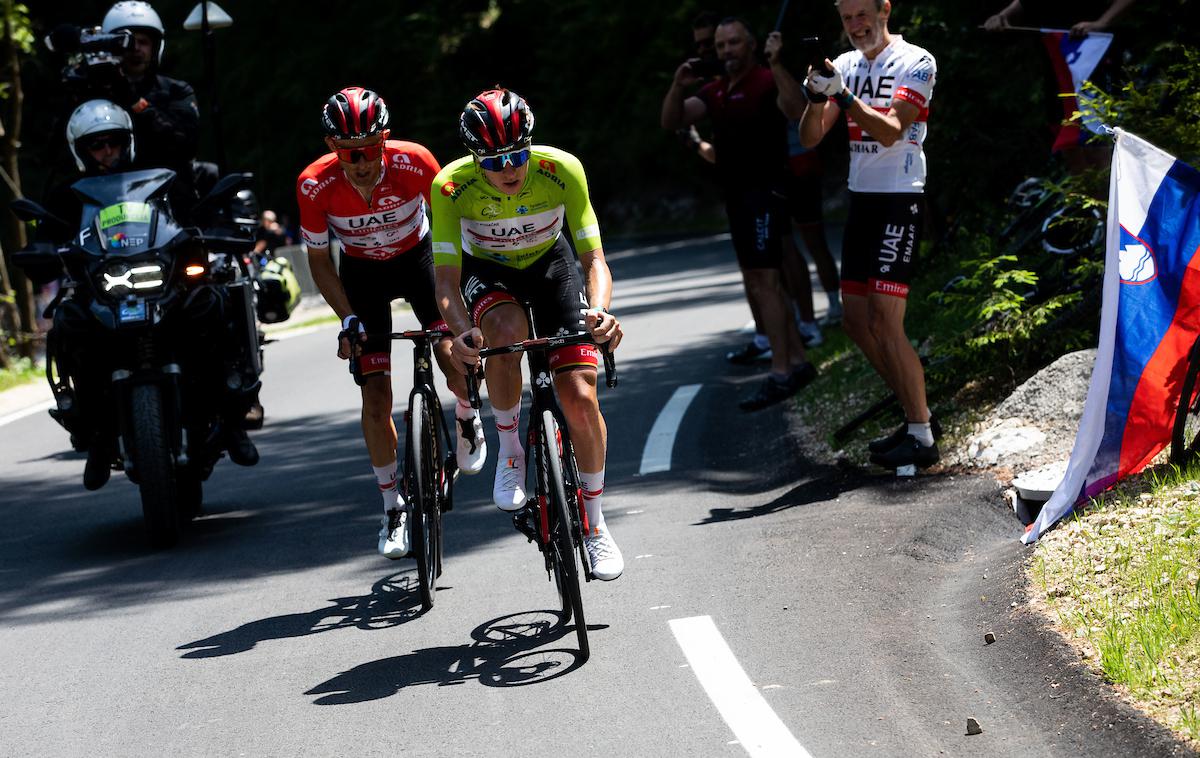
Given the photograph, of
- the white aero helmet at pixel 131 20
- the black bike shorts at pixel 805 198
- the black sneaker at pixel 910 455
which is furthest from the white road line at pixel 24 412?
the black sneaker at pixel 910 455

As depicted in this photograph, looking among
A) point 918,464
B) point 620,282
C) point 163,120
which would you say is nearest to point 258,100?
point 620,282

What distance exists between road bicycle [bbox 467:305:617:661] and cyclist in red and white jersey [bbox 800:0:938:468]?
7.71 ft

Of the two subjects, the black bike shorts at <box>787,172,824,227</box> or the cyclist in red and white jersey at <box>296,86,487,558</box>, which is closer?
the cyclist in red and white jersey at <box>296,86,487,558</box>

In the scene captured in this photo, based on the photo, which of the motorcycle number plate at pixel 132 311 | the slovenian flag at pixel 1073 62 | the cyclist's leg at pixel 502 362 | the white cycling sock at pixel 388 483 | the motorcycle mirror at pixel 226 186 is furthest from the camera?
the slovenian flag at pixel 1073 62

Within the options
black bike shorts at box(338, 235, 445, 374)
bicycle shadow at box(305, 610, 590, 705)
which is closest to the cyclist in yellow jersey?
bicycle shadow at box(305, 610, 590, 705)

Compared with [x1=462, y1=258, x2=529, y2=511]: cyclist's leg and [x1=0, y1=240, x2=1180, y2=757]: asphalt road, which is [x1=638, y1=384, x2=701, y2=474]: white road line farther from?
[x1=462, y1=258, x2=529, y2=511]: cyclist's leg

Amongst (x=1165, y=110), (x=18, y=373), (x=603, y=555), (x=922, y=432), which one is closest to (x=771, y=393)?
(x=922, y=432)

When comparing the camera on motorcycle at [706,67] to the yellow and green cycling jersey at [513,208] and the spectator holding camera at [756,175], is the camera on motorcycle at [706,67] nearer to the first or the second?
the spectator holding camera at [756,175]

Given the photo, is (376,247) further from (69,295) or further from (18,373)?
(18,373)

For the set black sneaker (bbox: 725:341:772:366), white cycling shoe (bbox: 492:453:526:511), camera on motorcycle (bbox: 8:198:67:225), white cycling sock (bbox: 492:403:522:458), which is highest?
camera on motorcycle (bbox: 8:198:67:225)

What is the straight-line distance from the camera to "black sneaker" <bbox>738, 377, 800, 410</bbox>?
10.3 meters

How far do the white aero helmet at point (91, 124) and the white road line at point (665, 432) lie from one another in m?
3.39

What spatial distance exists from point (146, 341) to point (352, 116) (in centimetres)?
191

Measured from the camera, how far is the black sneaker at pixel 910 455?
24.9ft
